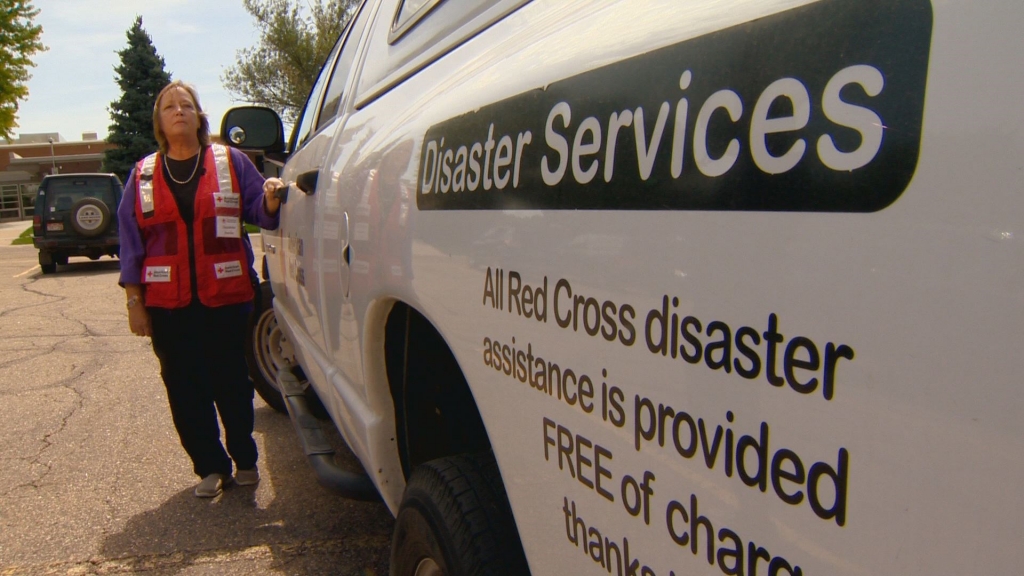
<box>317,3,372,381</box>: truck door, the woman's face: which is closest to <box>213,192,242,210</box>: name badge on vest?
the woman's face

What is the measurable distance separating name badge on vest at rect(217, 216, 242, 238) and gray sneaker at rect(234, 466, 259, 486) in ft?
3.85

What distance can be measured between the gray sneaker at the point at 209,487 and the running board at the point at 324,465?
61cm

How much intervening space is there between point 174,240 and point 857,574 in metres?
3.34

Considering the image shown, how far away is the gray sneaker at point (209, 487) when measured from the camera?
12.3ft

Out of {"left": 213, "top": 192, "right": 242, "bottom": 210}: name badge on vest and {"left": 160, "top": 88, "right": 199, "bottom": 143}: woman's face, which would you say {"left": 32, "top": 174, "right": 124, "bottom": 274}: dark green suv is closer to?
{"left": 160, "top": 88, "right": 199, "bottom": 143}: woman's face

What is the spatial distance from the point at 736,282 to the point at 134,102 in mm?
44133

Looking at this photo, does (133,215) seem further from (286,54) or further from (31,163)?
(31,163)

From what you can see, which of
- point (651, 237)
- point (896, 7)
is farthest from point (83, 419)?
point (896, 7)

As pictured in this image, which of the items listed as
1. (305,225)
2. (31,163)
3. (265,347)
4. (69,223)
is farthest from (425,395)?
(31,163)

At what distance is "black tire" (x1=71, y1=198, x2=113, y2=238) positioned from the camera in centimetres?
1451

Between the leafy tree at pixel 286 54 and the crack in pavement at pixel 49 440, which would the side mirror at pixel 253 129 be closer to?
the crack in pavement at pixel 49 440

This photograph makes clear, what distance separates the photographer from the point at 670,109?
3.03 ft

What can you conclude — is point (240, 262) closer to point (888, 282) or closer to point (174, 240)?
point (174, 240)

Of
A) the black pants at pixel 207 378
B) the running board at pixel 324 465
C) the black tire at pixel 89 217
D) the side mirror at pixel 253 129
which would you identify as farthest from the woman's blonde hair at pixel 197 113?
the black tire at pixel 89 217
